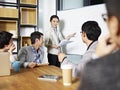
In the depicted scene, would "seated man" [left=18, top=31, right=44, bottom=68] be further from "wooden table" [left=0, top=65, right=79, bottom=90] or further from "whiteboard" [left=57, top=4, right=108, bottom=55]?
"whiteboard" [left=57, top=4, right=108, bottom=55]

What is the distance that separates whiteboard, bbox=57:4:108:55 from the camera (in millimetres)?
3242

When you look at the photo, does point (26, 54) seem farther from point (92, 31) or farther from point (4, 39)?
point (92, 31)

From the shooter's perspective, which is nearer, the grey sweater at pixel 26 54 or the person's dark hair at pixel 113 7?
the person's dark hair at pixel 113 7

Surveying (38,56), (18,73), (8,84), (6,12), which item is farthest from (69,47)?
(8,84)

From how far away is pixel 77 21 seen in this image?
367 centimetres

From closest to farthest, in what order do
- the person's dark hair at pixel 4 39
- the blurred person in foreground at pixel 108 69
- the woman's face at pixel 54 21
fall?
the blurred person in foreground at pixel 108 69
the person's dark hair at pixel 4 39
the woman's face at pixel 54 21

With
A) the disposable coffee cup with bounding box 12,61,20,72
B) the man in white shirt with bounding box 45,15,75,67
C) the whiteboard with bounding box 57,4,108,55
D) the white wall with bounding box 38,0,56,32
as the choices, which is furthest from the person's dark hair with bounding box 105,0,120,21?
the white wall with bounding box 38,0,56,32

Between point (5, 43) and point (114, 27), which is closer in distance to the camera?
point (114, 27)


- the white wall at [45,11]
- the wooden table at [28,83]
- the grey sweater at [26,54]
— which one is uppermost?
the white wall at [45,11]

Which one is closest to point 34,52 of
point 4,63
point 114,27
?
point 4,63

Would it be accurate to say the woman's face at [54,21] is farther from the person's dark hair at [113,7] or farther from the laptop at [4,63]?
the person's dark hair at [113,7]

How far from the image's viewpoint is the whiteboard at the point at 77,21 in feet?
10.6

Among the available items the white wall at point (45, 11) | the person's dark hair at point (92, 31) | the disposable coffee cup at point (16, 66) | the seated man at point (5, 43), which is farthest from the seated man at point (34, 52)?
the white wall at point (45, 11)

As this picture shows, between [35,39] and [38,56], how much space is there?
0.24m
